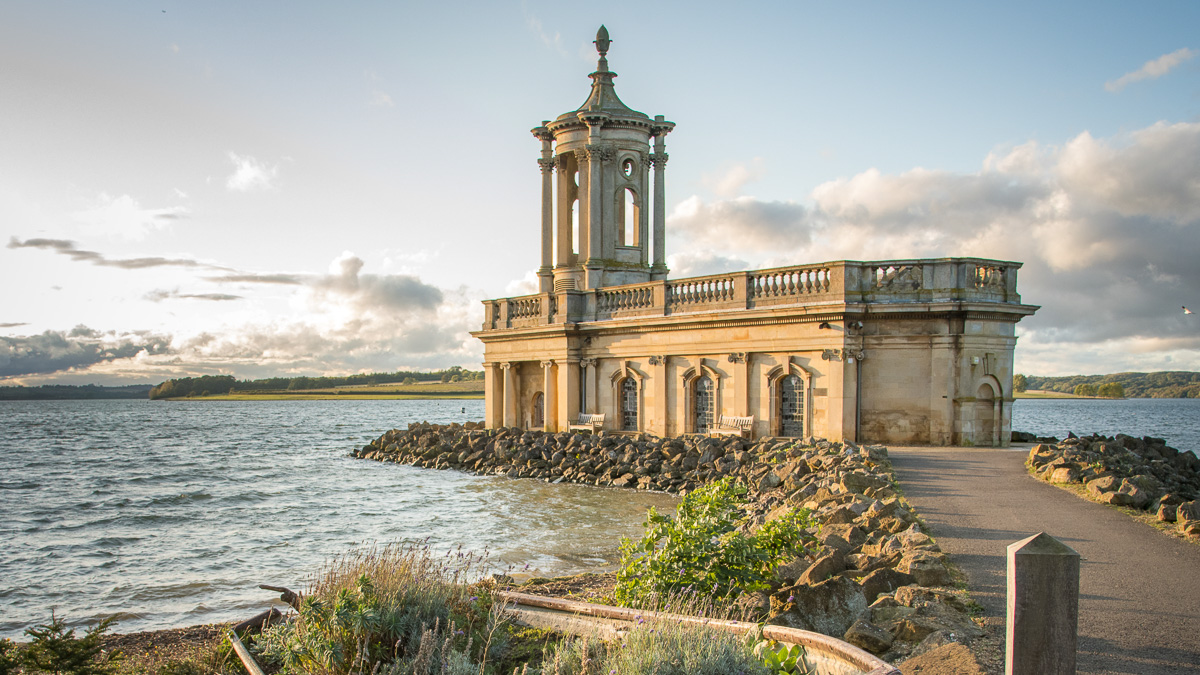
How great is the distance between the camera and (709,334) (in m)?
27.7

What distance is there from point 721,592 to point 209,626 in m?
7.16

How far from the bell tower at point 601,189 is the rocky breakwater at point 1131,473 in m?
17.5

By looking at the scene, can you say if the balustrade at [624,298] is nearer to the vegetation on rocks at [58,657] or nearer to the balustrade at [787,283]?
the balustrade at [787,283]

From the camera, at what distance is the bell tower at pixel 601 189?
1307 inches

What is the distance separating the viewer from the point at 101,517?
83.4 feet

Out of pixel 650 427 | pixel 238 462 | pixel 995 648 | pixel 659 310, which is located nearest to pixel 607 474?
pixel 650 427

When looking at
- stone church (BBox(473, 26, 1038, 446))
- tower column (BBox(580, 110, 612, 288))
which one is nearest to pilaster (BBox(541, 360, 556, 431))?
stone church (BBox(473, 26, 1038, 446))

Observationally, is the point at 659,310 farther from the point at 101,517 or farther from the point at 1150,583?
the point at 1150,583

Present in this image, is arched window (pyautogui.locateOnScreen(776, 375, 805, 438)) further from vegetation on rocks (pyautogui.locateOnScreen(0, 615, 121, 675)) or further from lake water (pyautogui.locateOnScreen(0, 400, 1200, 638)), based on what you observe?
vegetation on rocks (pyautogui.locateOnScreen(0, 615, 121, 675))

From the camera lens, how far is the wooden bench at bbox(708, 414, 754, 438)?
2633 centimetres

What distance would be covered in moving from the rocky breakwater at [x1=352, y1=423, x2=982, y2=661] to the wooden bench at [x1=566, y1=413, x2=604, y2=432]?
64cm

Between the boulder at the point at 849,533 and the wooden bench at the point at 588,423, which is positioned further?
the wooden bench at the point at 588,423

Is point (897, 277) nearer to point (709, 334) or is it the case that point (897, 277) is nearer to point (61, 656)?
point (709, 334)

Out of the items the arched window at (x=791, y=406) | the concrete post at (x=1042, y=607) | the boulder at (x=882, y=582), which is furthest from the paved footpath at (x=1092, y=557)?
the arched window at (x=791, y=406)
